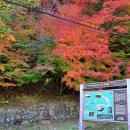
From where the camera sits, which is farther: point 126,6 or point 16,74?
point 126,6

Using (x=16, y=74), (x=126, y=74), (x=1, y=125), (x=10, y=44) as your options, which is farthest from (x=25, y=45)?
(x=126, y=74)

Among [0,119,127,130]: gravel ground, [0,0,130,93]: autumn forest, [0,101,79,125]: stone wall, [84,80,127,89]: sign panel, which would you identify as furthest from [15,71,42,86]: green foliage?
[84,80,127,89]: sign panel

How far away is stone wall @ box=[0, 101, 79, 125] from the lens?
392 inches

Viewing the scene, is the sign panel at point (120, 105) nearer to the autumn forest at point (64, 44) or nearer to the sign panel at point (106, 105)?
the sign panel at point (106, 105)

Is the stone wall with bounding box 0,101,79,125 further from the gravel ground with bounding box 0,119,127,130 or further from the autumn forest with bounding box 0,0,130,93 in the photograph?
the autumn forest with bounding box 0,0,130,93

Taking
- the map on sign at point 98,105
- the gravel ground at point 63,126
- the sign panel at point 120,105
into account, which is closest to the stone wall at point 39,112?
the gravel ground at point 63,126

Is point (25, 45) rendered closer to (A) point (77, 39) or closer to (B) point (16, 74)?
(B) point (16, 74)

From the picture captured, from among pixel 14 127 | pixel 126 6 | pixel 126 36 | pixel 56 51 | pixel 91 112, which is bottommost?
pixel 14 127

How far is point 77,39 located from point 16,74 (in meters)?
2.59

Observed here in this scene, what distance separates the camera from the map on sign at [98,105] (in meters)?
6.75

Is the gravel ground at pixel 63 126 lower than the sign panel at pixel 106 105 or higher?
lower

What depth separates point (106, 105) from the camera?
22.5ft

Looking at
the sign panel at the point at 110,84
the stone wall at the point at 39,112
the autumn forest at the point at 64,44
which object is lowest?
the stone wall at the point at 39,112

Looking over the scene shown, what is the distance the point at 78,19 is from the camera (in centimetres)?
1000
